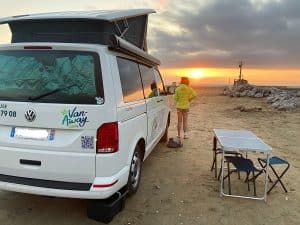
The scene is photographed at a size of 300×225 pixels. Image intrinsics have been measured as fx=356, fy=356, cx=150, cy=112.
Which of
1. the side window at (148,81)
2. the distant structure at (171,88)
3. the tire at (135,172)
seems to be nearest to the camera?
the tire at (135,172)

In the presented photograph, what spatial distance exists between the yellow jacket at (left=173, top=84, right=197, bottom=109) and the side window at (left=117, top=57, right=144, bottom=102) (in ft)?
13.8

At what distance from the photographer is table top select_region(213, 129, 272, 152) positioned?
5117mm

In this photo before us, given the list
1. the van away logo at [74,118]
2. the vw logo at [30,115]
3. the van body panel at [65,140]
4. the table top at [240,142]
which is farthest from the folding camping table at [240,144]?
the vw logo at [30,115]

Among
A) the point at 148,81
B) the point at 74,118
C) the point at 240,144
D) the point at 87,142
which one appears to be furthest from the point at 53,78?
the point at 240,144

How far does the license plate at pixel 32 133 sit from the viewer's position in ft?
Result: 13.0

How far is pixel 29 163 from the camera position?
4.02 m

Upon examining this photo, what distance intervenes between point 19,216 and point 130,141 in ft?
5.59

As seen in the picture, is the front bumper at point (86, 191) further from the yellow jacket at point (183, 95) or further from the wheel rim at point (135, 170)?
the yellow jacket at point (183, 95)

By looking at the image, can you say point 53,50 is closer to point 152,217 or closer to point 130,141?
point 130,141

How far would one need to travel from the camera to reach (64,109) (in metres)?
3.89

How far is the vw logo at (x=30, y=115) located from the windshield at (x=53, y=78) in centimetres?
14

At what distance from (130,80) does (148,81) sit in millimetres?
1532

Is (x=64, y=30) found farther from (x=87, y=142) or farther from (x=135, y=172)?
(x=135, y=172)

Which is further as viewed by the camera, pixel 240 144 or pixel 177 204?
pixel 240 144
